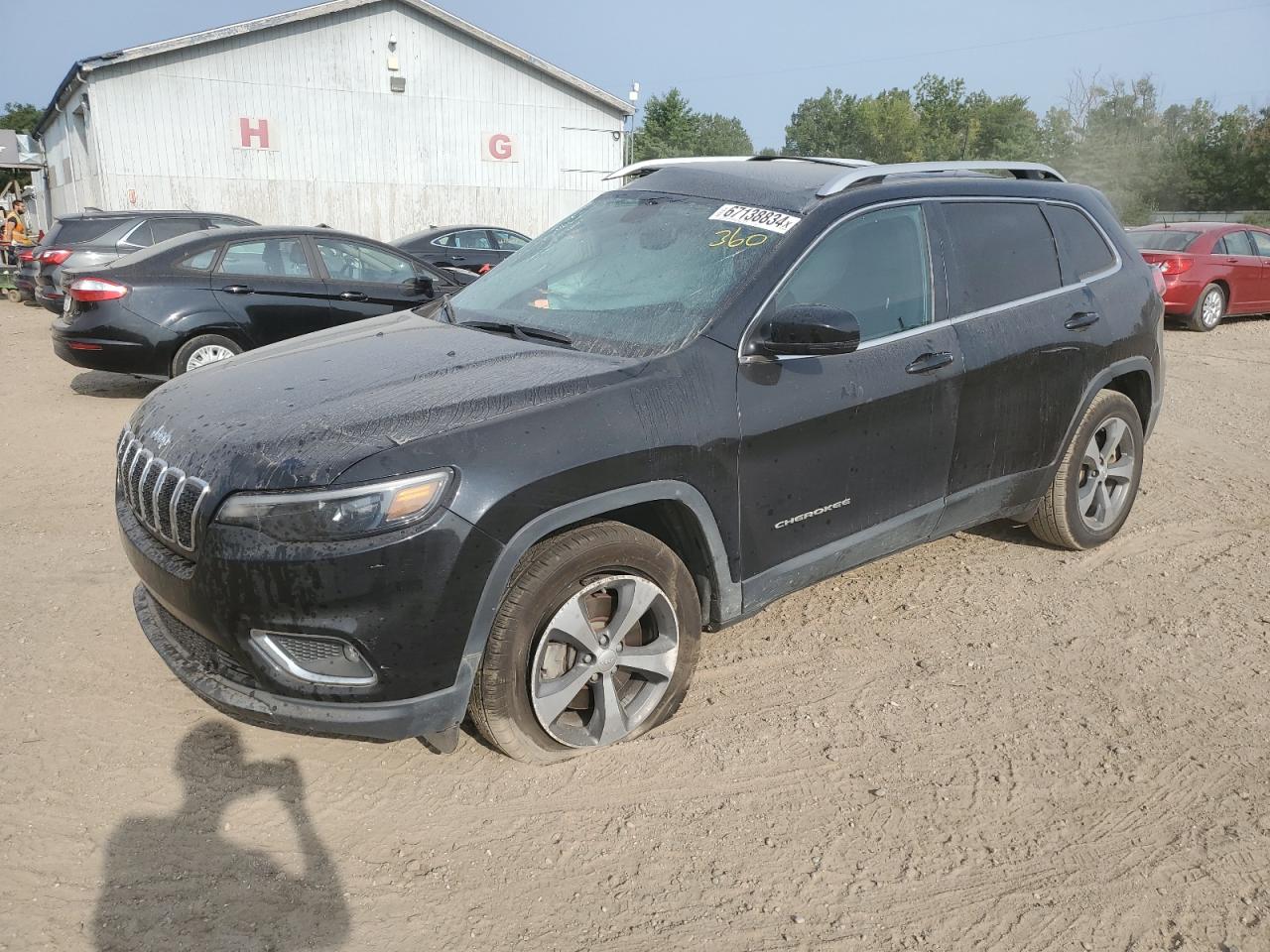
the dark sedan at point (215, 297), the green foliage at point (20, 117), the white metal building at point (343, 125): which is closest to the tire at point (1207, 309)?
the dark sedan at point (215, 297)

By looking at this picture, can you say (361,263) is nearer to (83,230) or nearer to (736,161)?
(736,161)

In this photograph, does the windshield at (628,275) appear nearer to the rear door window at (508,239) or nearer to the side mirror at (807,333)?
the side mirror at (807,333)

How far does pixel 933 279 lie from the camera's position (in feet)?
12.7

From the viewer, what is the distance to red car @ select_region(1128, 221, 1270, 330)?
13023 millimetres

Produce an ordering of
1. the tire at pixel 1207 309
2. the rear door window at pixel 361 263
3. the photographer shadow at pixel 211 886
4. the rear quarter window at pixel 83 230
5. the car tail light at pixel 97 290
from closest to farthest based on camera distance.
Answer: the photographer shadow at pixel 211 886, the car tail light at pixel 97 290, the rear door window at pixel 361 263, the rear quarter window at pixel 83 230, the tire at pixel 1207 309

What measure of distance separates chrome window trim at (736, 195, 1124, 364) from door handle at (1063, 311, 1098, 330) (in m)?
0.13

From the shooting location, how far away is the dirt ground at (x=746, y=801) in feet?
8.23

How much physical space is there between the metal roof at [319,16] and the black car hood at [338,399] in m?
20.1

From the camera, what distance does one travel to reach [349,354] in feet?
11.2

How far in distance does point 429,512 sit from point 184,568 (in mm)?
780

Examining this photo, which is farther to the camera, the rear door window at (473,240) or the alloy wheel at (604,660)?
the rear door window at (473,240)

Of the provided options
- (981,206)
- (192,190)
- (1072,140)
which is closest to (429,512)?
(981,206)

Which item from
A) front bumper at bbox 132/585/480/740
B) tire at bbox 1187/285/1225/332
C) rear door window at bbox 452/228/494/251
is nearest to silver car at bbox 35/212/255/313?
rear door window at bbox 452/228/494/251

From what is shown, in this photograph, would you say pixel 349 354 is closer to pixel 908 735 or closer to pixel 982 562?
pixel 908 735
